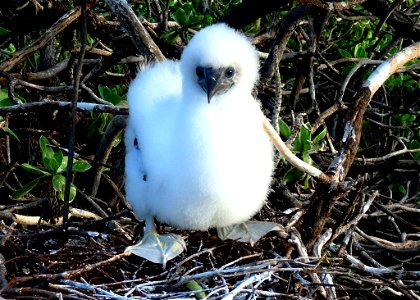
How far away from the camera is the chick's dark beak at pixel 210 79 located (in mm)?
2960

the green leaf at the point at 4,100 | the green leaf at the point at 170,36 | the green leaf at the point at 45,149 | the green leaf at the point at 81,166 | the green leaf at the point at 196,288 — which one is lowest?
the green leaf at the point at 196,288

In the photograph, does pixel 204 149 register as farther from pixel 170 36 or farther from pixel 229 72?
pixel 170 36

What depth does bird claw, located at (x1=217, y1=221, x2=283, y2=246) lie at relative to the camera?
292cm

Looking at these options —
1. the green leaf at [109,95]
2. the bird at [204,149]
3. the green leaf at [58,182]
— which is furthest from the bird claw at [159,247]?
the green leaf at [109,95]

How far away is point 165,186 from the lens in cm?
291

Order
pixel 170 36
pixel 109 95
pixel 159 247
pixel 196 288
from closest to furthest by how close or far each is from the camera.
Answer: pixel 196 288
pixel 159 247
pixel 109 95
pixel 170 36

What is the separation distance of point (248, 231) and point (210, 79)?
1.71ft

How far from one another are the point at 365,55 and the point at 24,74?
1.57m

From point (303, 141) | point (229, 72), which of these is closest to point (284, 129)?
point (303, 141)

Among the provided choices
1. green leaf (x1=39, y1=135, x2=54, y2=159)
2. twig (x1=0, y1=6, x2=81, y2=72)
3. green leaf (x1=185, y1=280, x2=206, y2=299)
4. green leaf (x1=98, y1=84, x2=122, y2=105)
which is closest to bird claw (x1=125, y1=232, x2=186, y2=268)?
green leaf (x1=185, y1=280, x2=206, y2=299)

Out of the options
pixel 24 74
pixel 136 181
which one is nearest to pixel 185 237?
pixel 136 181

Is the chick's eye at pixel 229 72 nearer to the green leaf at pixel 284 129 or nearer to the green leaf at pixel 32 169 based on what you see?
the green leaf at pixel 284 129

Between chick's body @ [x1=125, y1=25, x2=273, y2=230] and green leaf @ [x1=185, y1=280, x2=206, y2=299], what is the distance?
29 centimetres

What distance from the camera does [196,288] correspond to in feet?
8.63
